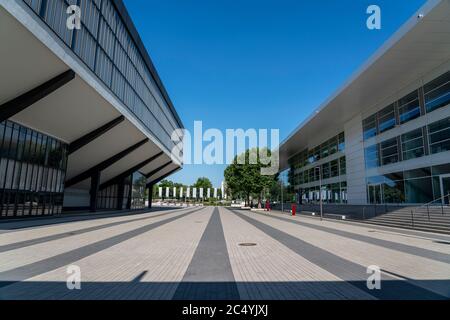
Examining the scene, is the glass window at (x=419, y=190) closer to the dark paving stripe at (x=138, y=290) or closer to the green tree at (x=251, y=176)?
the dark paving stripe at (x=138, y=290)

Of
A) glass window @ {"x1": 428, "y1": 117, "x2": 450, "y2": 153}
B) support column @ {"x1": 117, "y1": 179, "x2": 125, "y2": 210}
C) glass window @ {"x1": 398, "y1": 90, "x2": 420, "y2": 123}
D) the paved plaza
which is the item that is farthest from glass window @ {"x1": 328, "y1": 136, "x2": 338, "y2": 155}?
the paved plaza

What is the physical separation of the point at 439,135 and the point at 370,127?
11248 mm

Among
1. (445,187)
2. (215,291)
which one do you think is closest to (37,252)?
(215,291)

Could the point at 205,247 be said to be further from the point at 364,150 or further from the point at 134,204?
the point at 134,204

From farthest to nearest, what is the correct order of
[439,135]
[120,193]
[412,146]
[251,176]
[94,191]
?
[251,176]
[120,193]
[94,191]
[412,146]
[439,135]

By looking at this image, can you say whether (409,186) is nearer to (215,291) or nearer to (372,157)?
(372,157)

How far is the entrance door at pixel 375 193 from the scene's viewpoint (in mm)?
31391

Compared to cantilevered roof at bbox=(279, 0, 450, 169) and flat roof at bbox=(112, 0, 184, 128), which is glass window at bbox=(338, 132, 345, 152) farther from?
flat roof at bbox=(112, 0, 184, 128)

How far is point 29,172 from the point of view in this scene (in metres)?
21.7

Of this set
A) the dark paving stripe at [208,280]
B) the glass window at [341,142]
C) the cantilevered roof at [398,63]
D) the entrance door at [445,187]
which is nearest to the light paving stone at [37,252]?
the dark paving stripe at [208,280]

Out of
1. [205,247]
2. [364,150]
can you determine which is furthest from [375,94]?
[205,247]

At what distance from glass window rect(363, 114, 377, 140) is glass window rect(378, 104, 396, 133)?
100cm

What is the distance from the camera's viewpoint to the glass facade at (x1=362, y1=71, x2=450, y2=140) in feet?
76.1

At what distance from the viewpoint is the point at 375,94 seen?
30531 millimetres
